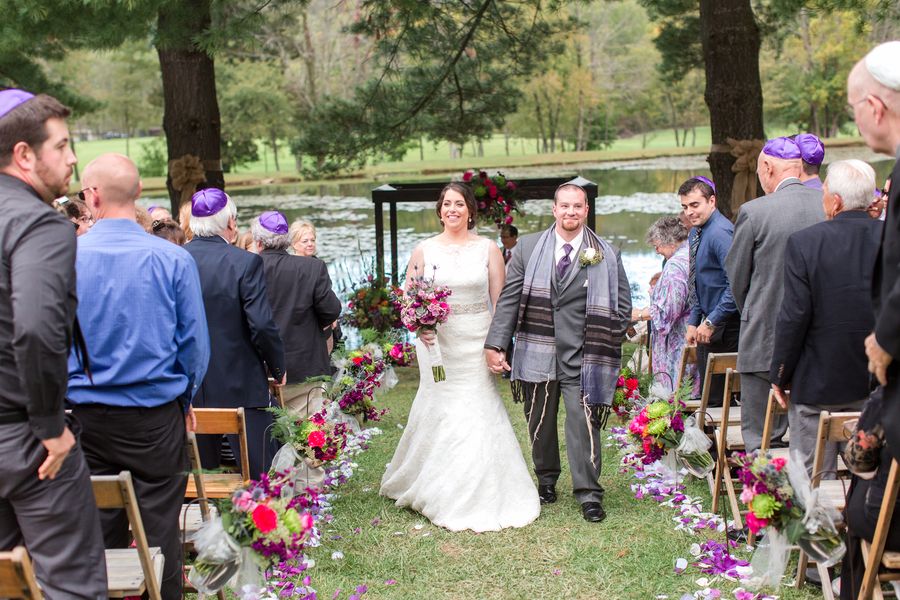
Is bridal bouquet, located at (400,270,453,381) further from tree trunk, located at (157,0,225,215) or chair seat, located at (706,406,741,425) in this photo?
tree trunk, located at (157,0,225,215)

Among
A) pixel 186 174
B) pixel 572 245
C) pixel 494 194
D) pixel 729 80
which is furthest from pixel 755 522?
pixel 186 174

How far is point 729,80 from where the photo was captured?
10180 millimetres

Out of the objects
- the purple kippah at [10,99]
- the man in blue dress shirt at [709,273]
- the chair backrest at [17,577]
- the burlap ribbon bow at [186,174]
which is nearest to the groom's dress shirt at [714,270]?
the man in blue dress shirt at [709,273]

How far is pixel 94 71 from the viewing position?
50.0 meters

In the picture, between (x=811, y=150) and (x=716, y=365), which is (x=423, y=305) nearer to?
(x=716, y=365)

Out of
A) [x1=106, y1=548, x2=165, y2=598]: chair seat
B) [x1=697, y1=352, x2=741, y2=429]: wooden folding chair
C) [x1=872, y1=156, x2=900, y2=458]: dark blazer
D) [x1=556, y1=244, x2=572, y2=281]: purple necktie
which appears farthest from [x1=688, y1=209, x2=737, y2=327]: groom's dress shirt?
[x1=106, y1=548, x2=165, y2=598]: chair seat

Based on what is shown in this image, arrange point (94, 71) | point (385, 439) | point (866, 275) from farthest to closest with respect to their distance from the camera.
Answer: point (94, 71) → point (385, 439) → point (866, 275)

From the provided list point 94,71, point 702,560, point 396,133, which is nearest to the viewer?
point 702,560

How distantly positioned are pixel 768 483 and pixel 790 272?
56.2 inches

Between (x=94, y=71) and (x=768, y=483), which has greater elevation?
(x=94, y=71)

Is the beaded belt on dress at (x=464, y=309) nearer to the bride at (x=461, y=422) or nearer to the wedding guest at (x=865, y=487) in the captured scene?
the bride at (x=461, y=422)

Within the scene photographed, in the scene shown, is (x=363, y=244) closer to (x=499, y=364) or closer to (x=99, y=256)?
(x=499, y=364)

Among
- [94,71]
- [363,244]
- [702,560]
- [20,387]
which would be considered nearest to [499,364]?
[702,560]

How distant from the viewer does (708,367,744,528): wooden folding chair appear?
5570mm
